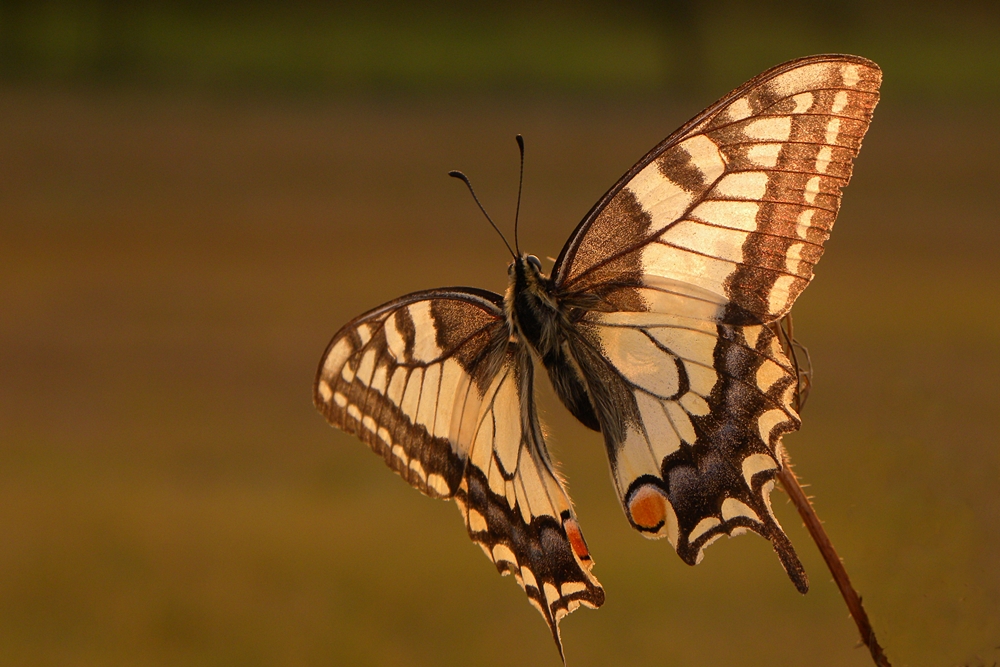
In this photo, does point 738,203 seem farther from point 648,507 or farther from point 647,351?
point 648,507

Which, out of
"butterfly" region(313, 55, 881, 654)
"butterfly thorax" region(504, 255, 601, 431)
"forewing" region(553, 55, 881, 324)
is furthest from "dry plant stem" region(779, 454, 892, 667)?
"butterfly thorax" region(504, 255, 601, 431)

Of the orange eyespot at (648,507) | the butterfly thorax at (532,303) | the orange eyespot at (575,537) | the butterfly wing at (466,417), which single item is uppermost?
the butterfly thorax at (532,303)

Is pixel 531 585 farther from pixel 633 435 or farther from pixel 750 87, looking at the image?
pixel 750 87

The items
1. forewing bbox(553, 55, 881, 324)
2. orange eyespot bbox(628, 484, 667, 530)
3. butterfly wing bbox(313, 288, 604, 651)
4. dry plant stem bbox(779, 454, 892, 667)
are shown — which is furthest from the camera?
butterfly wing bbox(313, 288, 604, 651)

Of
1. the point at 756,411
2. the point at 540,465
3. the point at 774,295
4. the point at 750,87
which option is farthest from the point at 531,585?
the point at 750,87

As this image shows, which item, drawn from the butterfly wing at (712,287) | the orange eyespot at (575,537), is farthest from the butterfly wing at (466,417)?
the butterfly wing at (712,287)

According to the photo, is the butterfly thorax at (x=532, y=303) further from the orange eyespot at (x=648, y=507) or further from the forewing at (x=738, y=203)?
Answer: the orange eyespot at (x=648, y=507)

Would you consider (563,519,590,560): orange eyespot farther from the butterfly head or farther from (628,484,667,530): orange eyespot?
the butterfly head

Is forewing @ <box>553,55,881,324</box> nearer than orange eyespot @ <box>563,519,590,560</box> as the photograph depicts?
Yes
